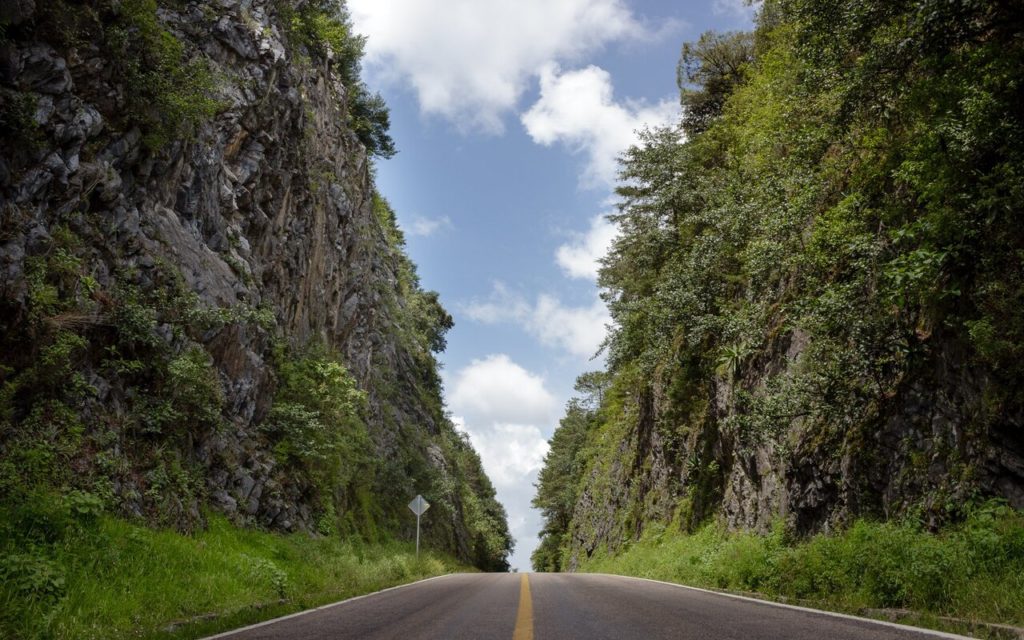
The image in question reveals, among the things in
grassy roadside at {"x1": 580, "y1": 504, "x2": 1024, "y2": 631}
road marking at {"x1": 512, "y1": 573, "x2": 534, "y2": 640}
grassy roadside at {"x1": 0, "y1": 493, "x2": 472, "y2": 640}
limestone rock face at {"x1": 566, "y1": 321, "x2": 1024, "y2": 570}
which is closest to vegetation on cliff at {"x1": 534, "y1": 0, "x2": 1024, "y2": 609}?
limestone rock face at {"x1": 566, "y1": 321, "x2": 1024, "y2": 570}

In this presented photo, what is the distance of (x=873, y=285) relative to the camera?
37.4ft

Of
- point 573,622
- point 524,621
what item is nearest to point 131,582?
point 524,621

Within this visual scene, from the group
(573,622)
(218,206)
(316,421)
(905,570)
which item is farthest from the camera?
(316,421)

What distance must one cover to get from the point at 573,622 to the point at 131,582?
6015 millimetres

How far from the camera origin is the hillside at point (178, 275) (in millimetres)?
9695

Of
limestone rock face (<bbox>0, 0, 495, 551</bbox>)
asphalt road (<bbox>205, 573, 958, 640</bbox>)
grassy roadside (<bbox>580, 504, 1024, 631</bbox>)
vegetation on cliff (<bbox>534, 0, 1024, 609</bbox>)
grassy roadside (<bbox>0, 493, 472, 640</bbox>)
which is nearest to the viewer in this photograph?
asphalt road (<bbox>205, 573, 958, 640</bbox>)

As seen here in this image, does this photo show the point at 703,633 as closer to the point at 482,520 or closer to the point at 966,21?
the point at 966,21

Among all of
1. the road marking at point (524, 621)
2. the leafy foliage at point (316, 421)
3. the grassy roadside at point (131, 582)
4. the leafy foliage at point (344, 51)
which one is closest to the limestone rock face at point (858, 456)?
the road marking at point (524, 621)

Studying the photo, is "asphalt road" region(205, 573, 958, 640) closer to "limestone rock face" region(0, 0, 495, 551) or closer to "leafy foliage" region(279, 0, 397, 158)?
"limestone rock face" region(0, 0, 495, 551)

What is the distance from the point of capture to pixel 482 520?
5769 centimetres

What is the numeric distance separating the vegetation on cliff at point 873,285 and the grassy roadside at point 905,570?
35cm

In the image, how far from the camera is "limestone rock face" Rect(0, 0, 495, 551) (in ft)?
33.4

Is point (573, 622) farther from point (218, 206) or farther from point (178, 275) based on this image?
point (218, 206)

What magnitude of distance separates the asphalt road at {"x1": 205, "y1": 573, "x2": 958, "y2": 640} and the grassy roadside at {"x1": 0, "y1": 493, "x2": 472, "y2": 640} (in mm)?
1106
